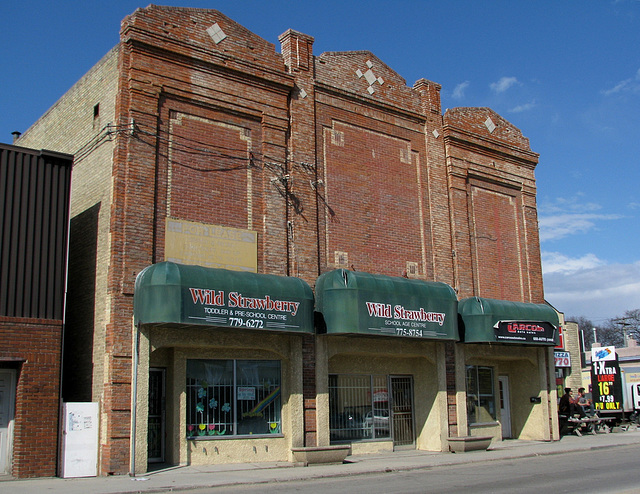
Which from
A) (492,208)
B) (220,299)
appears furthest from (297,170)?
(492,208)

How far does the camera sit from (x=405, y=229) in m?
20.6

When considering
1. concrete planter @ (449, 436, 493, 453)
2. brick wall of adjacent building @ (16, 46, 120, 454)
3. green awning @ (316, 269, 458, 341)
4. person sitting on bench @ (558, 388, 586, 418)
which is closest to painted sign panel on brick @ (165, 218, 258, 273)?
brick wall of adjacent building @ (16, 46, 120, 454)

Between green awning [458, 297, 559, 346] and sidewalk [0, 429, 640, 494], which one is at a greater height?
green awning [458, 297, 559, 346]

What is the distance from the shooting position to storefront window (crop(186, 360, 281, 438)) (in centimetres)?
1566

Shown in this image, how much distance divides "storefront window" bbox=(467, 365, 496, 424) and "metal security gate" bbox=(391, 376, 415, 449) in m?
2.29

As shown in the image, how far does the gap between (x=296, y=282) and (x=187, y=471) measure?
193 inches

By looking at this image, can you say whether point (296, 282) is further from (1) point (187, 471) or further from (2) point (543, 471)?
(2) point (543, 471)

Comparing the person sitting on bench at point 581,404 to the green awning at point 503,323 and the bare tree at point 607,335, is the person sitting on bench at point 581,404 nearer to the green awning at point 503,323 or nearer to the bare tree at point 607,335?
the green awning at point 503,323

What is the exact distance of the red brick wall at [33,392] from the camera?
44.4ft

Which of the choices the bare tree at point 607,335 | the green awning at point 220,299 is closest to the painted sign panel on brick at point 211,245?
the green awning at point 220,299

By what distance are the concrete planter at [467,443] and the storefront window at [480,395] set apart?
2122mm

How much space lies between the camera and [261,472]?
14.5 m

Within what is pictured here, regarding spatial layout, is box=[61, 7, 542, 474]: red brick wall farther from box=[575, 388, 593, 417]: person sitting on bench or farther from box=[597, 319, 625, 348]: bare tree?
box=[597, 319, 625, 348]: bare tree

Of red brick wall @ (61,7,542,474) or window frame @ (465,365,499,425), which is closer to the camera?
red brick wall @ (61,7,542,474)
